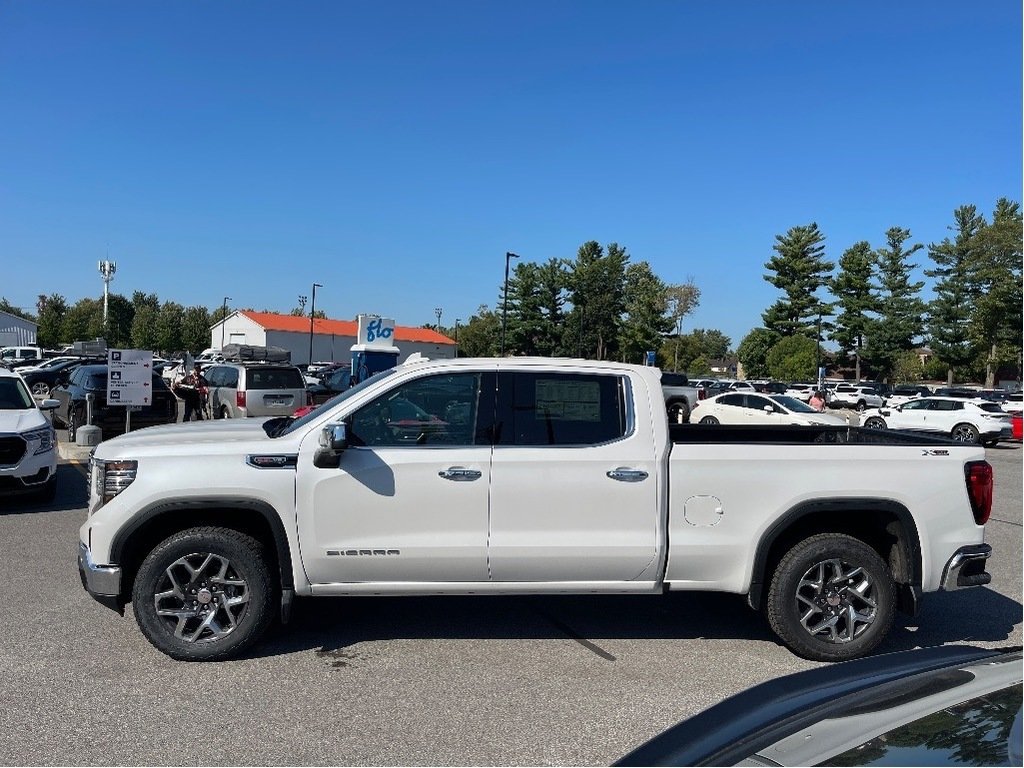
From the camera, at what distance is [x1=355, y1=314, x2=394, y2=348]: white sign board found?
27.5 metres

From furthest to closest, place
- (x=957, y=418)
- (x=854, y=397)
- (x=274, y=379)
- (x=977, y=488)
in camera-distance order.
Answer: (x=854, y=397), (x=957, y=418), (x=274, y=379), (x=977, y=488)

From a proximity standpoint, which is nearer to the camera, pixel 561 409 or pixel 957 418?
pixel 561 409

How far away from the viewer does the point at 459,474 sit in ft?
16.0

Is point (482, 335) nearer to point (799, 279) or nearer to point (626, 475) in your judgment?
point (799, 279)

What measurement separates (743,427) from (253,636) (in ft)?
13.2

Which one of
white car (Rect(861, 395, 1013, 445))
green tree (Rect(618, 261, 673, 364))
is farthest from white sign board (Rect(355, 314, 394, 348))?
green tree (Rect(618, 261, 673, 364))

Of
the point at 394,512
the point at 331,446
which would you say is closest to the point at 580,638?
Result: the point at 394,512

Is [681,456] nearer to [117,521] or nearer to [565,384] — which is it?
[565,384]

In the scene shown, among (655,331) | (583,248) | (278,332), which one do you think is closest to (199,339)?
(278,332)

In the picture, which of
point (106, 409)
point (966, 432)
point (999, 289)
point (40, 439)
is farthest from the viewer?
point (999, 289)

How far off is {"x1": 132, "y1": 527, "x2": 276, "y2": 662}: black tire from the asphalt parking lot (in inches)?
5.4

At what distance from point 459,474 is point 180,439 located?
1793mm

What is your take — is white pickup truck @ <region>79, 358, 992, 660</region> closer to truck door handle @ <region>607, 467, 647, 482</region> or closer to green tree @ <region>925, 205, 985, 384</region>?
truck door handle @ <region>607, 467, 647, 482</region>

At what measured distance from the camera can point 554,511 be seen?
4.91 m
